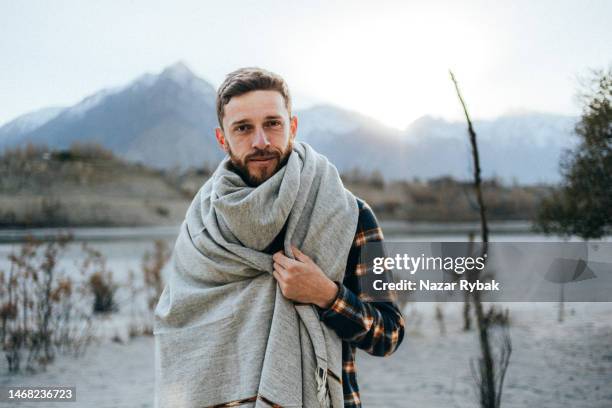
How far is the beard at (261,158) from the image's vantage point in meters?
1.22

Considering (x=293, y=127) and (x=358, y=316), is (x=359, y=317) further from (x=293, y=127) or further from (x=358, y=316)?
(x=293, y=127)

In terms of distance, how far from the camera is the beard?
122 centimetres

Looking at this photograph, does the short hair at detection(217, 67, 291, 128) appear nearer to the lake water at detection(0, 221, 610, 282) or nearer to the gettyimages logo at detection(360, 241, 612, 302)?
the gettyimages logo at detection(360, 241, 612, 302)

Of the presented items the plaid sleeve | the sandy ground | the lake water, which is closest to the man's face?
the plaid sleeve

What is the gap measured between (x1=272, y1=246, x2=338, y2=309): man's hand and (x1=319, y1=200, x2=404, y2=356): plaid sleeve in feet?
0.08

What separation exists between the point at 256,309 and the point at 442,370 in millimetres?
3987

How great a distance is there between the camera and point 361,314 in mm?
1138

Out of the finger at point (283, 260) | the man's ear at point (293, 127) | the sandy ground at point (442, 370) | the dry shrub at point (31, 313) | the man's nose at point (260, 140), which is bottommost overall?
the sandy ground at point (442, 370)

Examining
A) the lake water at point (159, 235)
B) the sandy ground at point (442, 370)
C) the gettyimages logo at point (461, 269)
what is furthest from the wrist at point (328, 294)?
the lake water at point (159, 235)

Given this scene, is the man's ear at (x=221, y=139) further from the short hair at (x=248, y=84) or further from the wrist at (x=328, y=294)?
the wrist at (x=328, y=294)

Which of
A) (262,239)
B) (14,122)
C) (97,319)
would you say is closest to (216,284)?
(262,239)

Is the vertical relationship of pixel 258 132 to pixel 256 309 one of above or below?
above

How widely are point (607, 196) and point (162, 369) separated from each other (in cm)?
383

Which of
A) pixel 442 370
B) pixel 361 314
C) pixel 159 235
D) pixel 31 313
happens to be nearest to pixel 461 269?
pixel 361 314
